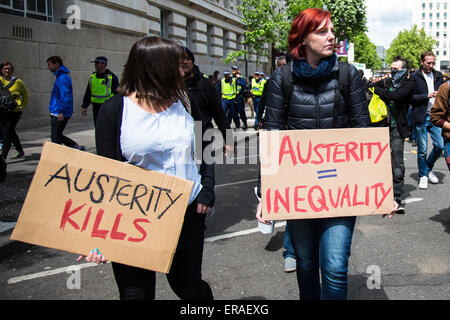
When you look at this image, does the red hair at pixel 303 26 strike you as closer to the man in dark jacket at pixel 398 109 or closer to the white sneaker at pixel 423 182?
the man in dark jacket at pixel 398 109

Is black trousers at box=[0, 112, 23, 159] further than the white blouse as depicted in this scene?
Yes

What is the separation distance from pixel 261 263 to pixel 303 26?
2.27m

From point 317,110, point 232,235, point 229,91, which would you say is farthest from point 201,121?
point 229,91

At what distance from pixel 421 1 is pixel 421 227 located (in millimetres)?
161966

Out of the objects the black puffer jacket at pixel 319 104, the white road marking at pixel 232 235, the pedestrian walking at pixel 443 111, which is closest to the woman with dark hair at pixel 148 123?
the black puffer jacket at pixel 319 104

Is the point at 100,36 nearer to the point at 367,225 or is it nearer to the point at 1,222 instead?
the point at 1,222

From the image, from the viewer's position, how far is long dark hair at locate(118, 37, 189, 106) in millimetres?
2223

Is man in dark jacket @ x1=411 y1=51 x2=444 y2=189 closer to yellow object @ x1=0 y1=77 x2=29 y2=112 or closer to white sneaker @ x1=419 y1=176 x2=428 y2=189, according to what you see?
white sneaker @ x1=419 y1=176 x2=428 y2=189

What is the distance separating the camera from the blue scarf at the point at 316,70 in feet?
8.45

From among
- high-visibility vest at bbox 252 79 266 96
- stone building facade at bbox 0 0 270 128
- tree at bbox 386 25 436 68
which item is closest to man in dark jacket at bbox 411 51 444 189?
high-visibility vest at bbox 252 79 266 96

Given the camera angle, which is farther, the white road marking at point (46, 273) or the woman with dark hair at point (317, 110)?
the white road marking at point (46, 273)

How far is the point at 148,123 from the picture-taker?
222cm

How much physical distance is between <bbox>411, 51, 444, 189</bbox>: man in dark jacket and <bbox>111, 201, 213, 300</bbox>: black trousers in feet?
18.3

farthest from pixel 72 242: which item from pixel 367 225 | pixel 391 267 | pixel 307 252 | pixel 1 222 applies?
pixel 367 225
